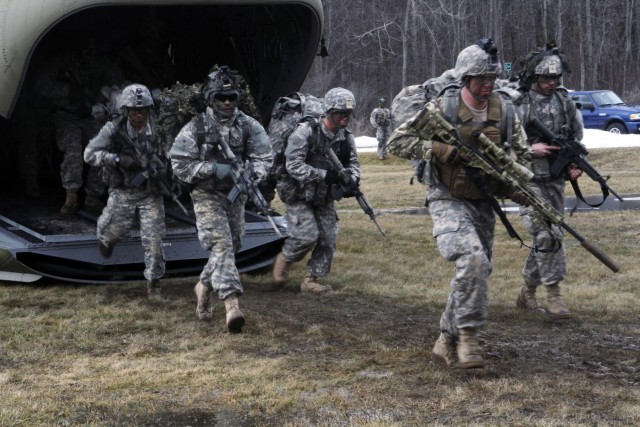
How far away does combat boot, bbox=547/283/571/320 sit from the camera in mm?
7414

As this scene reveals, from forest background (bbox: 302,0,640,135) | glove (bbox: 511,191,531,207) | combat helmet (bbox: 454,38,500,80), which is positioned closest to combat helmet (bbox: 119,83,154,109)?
combat helmet (bbox: 454,38,500,80)

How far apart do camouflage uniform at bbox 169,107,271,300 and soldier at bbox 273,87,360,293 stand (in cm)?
78

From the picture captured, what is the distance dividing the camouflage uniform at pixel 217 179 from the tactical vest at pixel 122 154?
99cm

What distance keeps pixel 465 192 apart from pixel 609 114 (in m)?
25.3

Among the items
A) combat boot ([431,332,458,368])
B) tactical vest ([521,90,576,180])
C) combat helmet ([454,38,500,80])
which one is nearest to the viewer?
combat helmet ([454,38,500,80])

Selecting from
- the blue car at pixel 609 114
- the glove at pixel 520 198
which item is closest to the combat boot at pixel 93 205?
the glove at pixel 520 198

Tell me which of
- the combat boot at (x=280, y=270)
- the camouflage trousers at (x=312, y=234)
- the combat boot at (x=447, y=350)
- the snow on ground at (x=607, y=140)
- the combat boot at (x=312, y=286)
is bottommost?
the snow on ground at (x=607, y=140)

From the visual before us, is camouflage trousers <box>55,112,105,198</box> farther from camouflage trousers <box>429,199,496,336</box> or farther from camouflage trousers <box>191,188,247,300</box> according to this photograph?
camouflage trousers <box>429,199,496,336</box>

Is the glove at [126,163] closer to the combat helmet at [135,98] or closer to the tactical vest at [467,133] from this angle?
the combat helmet at [135,98]

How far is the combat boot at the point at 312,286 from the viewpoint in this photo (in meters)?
8.75

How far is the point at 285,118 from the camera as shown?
Result: 8875 millimetres

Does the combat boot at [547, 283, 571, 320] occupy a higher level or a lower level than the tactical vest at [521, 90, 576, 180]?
lower

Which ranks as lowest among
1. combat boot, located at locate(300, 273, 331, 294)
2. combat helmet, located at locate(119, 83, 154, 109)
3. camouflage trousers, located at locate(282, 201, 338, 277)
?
combat boot, located at locate(300, 273, 331, 294)

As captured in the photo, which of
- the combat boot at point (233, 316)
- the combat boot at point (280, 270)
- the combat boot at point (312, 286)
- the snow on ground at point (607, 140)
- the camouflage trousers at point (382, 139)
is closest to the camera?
the combat boot at point (233, 316)
